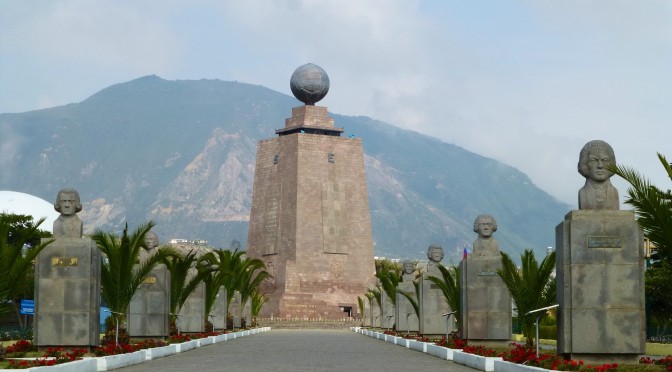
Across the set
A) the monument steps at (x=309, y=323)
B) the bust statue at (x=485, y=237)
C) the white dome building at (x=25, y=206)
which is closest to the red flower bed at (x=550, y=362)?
the bust statue at (x=485, y=237)

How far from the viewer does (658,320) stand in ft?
144

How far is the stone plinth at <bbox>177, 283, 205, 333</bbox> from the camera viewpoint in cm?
4303

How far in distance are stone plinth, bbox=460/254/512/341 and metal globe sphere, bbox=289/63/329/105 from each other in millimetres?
69357

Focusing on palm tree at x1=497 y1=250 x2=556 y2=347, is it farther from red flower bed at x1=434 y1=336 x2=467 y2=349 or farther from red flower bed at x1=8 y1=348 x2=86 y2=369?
red flower bed at x1=8 y1=348 x2=86 y2=369

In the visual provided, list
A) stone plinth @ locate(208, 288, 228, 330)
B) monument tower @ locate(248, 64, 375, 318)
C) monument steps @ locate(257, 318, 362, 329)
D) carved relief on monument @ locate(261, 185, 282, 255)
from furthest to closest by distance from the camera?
carved relief on monument @ locate(261, 185, 282, 255) < monument tower @ locate(248, 64, 375, 318) < monument steps @ locate(257, 318, 362, 329) < stone plinth @ locate(208, 288, 228, 330)

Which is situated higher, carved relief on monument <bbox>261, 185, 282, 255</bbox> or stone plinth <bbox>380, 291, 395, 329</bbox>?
carved relief on monument <bbox>261, 185, 282, 255</bbox>

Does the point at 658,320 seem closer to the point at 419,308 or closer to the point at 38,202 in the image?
the point at 419,308

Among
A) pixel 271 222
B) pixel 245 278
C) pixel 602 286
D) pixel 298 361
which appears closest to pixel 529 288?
pixel 602 286

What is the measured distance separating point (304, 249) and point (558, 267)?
253 ft

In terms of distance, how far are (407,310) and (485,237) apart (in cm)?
1678

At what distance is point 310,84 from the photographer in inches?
3910

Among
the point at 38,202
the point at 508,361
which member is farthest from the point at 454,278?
the point at 38,202

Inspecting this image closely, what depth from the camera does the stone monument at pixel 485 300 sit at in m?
30.8

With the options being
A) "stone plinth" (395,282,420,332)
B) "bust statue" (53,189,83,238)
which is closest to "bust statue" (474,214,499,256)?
"bust statue" (53,189,83,238)
